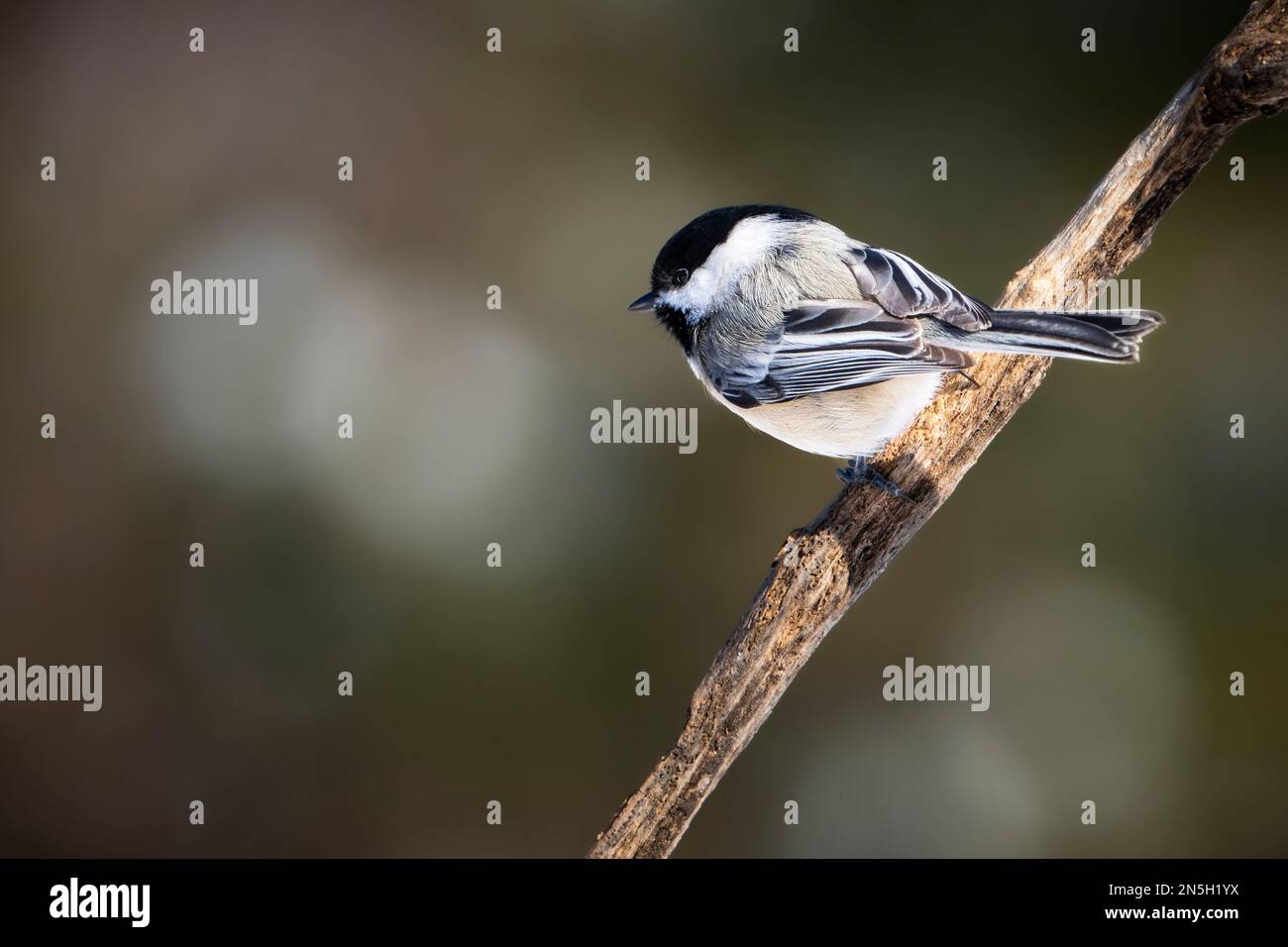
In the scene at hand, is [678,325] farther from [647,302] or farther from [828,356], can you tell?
[828,356]

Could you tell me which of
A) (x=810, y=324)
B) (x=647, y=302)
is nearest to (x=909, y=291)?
(x=810, y=324)

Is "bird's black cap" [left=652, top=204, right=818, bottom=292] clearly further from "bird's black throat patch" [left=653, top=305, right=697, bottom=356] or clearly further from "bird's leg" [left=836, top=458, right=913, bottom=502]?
"bird's leg" [left=836, top=458, right=913, bottom=502]

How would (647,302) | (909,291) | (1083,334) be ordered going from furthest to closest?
(647,302), (909,291), (1083,334)

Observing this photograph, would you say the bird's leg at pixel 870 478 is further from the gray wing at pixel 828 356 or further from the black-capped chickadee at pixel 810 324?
the gray wing at pixel 828 356

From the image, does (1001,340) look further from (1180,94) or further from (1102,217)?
(1180,94)

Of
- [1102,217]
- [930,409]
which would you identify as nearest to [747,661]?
[930,409]

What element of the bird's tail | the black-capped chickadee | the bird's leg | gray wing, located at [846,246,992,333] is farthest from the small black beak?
the bird's tail

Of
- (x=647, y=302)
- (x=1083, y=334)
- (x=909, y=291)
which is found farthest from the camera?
(x=647, y=302)

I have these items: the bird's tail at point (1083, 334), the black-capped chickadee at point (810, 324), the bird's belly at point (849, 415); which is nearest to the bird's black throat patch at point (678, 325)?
the black-capped chickadee at point (810, 324)
